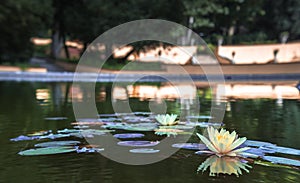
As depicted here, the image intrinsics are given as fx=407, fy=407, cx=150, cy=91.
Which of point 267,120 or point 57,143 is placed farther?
point 267,120

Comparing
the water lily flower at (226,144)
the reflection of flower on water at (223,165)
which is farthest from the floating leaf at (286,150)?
the reflection of flower on water at (223,165)

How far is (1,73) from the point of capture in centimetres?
2220

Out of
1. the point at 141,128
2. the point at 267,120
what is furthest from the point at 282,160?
the point at 267,120

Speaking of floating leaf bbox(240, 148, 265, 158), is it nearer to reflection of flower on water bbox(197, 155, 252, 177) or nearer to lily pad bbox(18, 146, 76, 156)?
reflection of flower on water bbox(197, 155, 252, 177)

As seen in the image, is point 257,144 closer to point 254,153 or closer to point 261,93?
point 254,153

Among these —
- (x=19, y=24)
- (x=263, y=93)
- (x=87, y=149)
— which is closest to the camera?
(x=87, y=149)

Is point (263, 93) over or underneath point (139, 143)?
over

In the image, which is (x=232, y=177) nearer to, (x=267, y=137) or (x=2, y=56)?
(x=267, y=137)

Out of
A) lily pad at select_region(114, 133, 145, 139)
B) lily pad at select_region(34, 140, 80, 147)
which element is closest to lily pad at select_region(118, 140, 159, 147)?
lily pad at select_region(114, 133, 145, 139)

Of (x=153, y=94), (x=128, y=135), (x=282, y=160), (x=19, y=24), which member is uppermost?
(x=19, y=24)

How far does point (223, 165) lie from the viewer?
354cm

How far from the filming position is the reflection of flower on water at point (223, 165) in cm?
337

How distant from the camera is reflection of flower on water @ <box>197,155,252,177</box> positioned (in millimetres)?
3367

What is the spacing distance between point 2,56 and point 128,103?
777 inches
